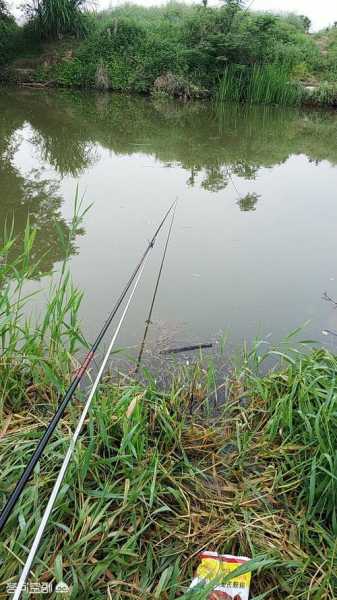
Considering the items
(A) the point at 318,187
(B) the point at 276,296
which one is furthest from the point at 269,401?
(A) the point at 318,187

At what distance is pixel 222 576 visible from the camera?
104 cm

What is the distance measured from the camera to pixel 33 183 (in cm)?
414

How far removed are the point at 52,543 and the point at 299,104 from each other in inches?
428

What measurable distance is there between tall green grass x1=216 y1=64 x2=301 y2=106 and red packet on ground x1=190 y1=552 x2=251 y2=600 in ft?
33.8

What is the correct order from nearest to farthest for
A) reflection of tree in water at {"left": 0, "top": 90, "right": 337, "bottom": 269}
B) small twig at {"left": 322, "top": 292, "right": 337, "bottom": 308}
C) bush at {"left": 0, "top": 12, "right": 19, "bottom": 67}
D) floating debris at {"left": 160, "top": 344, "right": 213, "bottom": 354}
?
floating debris at {"left": 160, "top": 344, "right": 213, "bottom": 354} → small twig at {"left": 322, "top": 292, "right": 337, "bottom": 308} → reflection of tree in water at {"left": 0, "top": 90, "right": 337, "bottom": 269} → bush at {"left": 0, "top": 12, "right": 19, "bottom": 67}

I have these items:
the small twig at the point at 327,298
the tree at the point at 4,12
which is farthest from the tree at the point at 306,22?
the small twig at the point at 327,298

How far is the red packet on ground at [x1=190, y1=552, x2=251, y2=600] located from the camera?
41.4 inches

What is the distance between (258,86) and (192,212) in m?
7.42

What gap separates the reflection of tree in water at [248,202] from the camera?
4011 mm

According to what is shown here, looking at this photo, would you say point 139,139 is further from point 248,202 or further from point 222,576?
point 222,576

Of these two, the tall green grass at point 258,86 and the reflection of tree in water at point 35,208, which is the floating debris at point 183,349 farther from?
the tall green grass at point 258,86

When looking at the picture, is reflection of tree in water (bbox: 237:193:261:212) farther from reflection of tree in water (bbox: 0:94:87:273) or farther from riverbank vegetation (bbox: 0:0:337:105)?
riverbank vegetation (bbox: 0:0:337:105)

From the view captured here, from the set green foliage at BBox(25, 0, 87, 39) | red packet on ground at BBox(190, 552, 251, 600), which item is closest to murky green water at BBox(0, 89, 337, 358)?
red packet on ground at BBox(190, 552, 251, 600)

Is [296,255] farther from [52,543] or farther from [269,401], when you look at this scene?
[52,543]
